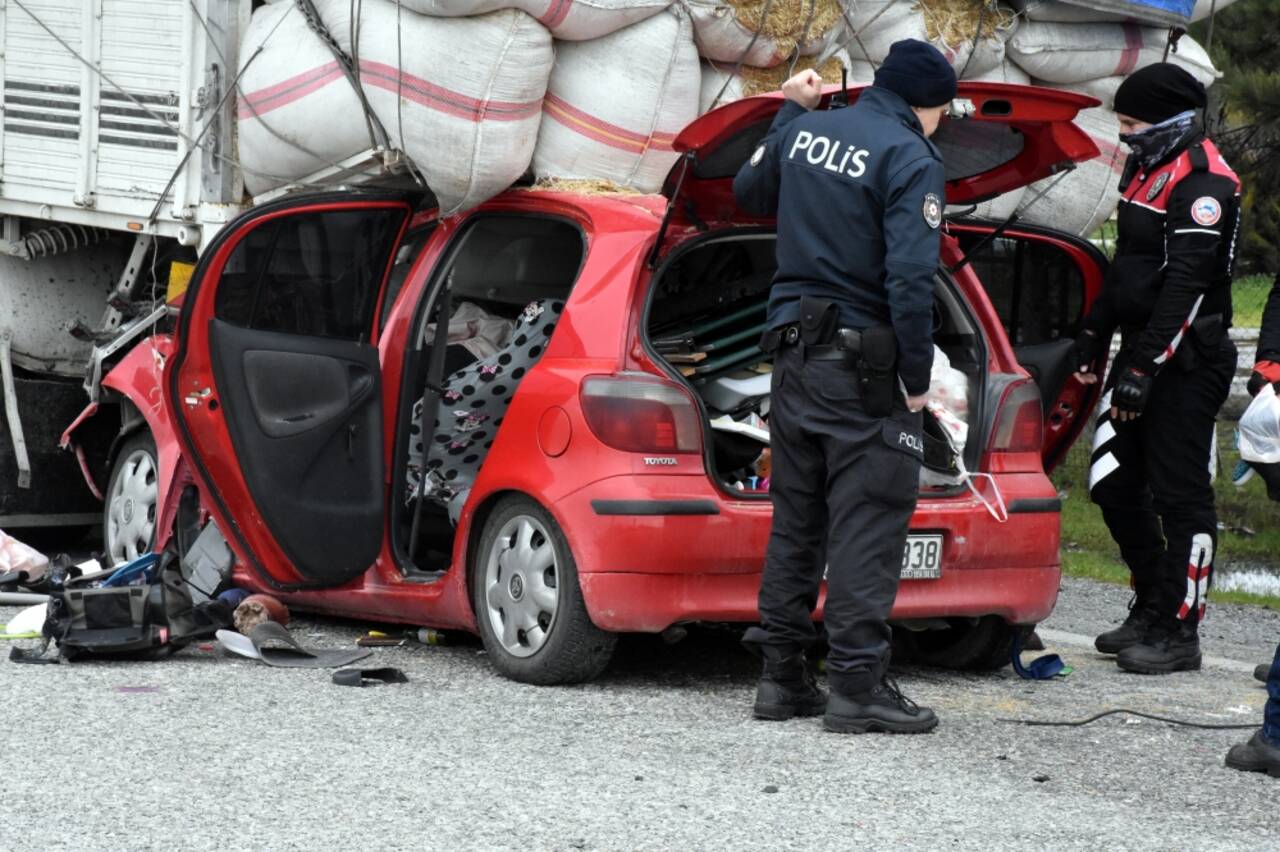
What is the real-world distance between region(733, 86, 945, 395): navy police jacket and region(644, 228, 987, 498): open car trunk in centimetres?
50

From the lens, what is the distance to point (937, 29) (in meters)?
7.14

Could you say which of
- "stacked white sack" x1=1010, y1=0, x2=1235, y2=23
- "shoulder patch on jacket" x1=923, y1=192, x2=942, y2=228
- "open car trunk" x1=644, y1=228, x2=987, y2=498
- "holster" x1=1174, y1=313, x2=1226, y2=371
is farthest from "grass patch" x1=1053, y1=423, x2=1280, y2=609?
"shoulder patch on jacket" x1=923, y1=192, x2=942, y2=228

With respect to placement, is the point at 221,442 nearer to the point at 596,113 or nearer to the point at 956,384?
the point at 596,113

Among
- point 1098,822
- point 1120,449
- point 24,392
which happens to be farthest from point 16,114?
point 1098,822

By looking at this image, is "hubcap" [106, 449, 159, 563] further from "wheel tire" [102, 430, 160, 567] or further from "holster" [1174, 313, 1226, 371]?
"holster" [1174, 313, 1226, 371]

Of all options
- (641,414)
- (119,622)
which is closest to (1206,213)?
(641,414)

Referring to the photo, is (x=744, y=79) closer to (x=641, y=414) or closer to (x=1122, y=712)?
(x=641, y=414)

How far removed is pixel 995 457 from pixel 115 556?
3449 mm

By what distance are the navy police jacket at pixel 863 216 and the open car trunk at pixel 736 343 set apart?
1.64ft

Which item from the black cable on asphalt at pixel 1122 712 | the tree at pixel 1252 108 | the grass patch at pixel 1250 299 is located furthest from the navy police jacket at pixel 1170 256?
the grass patch at pixel 1250 299

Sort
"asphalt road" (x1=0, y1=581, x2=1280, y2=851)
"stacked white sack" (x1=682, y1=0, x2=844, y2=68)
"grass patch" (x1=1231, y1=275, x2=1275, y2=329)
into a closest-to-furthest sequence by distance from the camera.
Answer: "asphalt road" (x1=0, y1=581, x2=1280, y2=851), "stacked white sack" (x1=682, y1=0, x2=844, y2=68), "grass patch" (x1=1231, y1=275, x2=1275, y2=329)

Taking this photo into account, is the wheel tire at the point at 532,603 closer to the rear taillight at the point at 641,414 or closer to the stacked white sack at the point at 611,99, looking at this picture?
the rear taillight at the point at 641,414

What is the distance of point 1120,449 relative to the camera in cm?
689

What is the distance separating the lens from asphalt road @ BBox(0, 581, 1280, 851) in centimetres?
415
